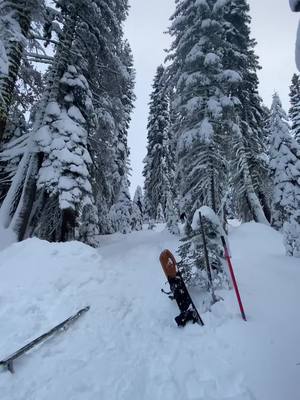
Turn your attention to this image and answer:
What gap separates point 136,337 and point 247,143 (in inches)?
668

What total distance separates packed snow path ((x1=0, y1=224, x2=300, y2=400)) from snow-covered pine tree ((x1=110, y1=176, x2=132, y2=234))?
53.2 feet

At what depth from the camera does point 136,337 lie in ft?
18.7

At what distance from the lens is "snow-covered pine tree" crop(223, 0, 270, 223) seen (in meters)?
17.2

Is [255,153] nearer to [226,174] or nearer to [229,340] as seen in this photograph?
[226,174]

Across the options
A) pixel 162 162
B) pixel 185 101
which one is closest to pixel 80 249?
pixel 185 101

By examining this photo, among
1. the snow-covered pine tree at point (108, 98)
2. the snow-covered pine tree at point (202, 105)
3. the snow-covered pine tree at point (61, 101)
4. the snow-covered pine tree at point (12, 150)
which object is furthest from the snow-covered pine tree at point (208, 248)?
the snow-covered pine tree at point (12, 150)

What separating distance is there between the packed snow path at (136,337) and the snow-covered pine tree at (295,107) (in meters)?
24.7

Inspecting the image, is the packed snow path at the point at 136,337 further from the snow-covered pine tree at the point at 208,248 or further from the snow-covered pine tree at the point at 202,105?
the snow-covered pine tree at the point at 202,105

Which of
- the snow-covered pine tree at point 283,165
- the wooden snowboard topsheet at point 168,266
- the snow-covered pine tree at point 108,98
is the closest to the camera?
the wooden snowboard topsheet at point 168,266

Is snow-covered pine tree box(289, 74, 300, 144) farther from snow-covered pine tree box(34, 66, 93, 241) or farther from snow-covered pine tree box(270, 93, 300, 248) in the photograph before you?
snow-covered pine tree box(34, 66, 93, 241)

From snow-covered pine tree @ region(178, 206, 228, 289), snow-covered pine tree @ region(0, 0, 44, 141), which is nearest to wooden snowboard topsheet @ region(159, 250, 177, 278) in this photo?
snow-covered pine tree @ region(178, 206, 228, 289)

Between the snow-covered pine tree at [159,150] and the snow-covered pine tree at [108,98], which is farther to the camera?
the snow-covered pine tree at [159,150]

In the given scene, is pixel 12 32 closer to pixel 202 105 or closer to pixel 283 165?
pixel 202 105

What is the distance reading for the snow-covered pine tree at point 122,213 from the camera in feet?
84.9
